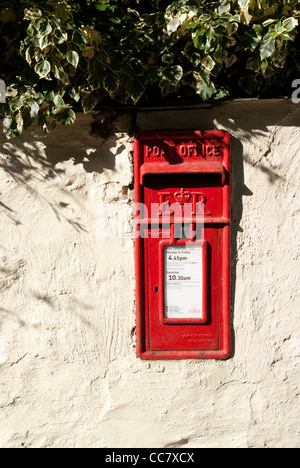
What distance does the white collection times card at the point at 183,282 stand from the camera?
2.65 m

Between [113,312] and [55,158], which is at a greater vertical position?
[55,158]

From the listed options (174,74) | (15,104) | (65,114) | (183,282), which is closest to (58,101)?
(65,114)

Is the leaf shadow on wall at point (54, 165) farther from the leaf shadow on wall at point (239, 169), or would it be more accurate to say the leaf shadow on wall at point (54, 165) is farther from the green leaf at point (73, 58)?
the leaf shadow on wall at point (239, 169)

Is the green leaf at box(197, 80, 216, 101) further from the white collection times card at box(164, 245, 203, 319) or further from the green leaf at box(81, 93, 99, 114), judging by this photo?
the white collection times card at box(164, 245, 203, 319)

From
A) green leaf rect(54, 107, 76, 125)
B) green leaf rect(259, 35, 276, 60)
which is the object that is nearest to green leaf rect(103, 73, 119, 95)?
green leaf rect(54, 107, 76, 125)

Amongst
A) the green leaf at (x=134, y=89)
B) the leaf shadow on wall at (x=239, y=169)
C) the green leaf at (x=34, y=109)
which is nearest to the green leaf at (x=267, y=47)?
the leaf shadow on wall at (x=239, y=169)

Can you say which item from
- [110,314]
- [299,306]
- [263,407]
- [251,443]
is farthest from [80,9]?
[251,443]

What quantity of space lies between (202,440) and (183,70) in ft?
6.62

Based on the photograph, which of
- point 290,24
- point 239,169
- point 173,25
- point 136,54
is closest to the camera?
point 290,24

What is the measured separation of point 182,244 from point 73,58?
3.55 ft

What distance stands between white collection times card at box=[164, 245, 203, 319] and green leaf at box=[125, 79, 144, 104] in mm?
795

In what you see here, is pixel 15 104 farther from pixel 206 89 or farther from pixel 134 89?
pixel 206 89

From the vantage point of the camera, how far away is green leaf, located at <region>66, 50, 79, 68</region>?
2381mm

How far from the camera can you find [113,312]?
2736 mm
